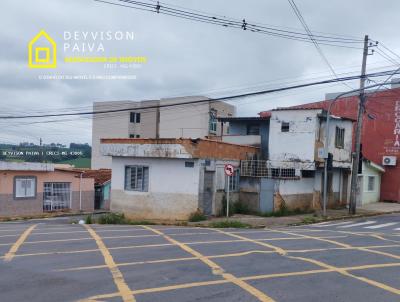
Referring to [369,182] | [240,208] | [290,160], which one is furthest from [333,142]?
[369,182]

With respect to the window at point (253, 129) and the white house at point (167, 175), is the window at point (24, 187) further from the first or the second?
the window at point (253, 129)

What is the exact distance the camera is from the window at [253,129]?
27.3 meters

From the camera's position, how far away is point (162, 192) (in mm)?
20828

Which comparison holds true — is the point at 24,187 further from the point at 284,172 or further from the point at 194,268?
the point at 194,268

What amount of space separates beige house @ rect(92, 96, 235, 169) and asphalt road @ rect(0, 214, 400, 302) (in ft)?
134

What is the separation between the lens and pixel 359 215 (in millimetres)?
24656

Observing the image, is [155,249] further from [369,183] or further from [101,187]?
[369,183]

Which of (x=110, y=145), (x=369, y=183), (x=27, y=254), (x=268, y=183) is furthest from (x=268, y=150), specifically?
(x=27, y=254)

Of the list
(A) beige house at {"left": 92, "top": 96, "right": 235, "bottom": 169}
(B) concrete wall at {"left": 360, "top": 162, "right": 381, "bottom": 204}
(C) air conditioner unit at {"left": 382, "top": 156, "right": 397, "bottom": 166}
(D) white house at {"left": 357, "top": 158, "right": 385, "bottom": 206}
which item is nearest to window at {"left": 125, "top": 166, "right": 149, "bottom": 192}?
(D) white house at {"left": 357, "top": 158, "right": 385, "bottom": 206}

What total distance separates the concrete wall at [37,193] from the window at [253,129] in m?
10.8

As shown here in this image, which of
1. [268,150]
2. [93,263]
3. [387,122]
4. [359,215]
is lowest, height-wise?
[359,215]

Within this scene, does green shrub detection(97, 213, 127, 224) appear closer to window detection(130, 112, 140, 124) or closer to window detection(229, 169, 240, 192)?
window detection(229, 169, 240, 192)

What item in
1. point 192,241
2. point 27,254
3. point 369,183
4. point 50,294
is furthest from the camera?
point 369,183

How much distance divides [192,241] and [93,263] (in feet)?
13.0
